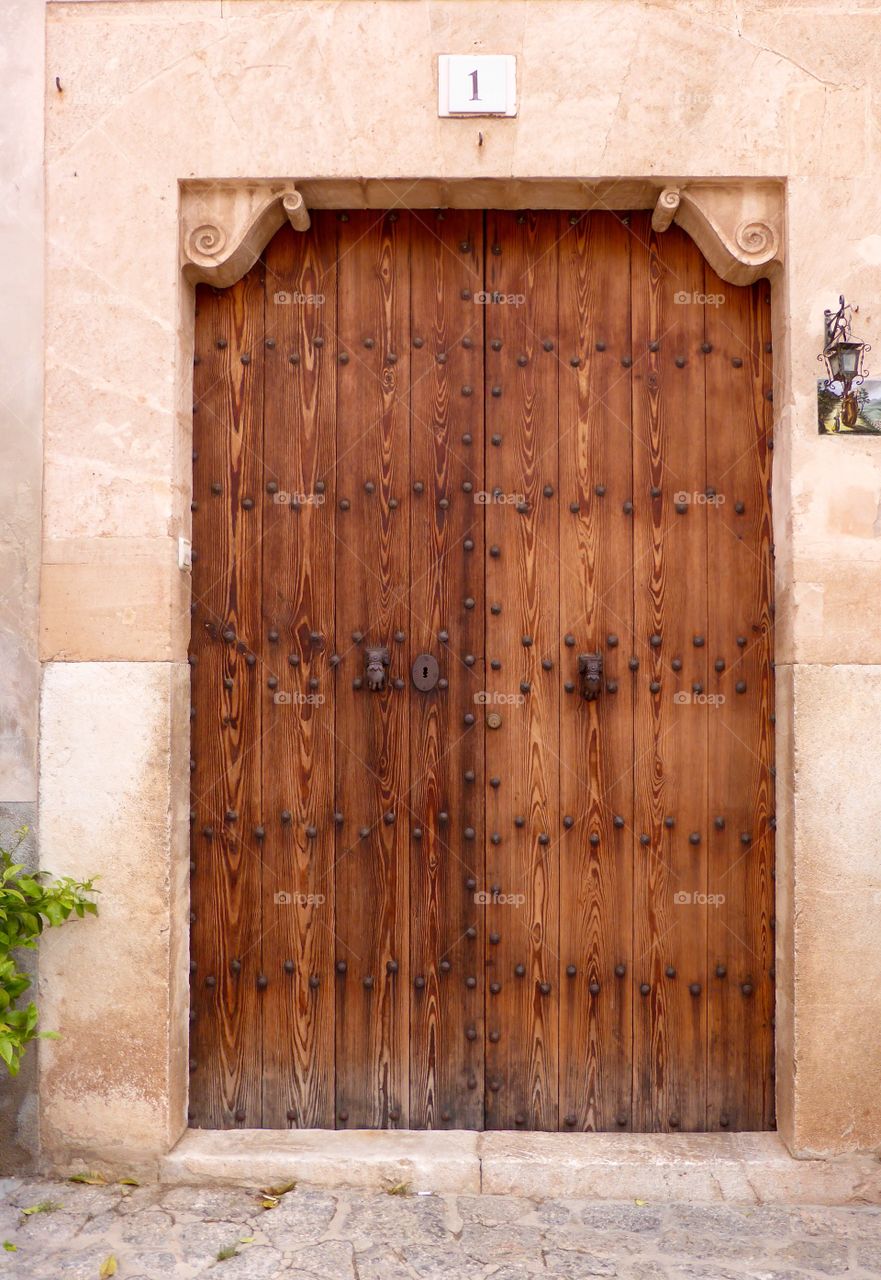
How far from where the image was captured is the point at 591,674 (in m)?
2.90

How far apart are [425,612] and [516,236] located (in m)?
1.11

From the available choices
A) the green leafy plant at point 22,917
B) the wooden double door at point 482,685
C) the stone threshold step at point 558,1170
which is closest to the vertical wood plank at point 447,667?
the wooden double door at point 482,685

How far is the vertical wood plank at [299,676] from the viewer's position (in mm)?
2957

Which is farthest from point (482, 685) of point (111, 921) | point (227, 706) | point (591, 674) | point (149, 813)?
point (111, 921)

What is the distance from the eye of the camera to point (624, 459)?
3.01 m

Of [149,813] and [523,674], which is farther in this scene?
[523,674]

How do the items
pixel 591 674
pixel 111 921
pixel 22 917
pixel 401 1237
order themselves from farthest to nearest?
pixel 591 674 → pixel 111 921 → pixel 22 917 → pixel 401 1237

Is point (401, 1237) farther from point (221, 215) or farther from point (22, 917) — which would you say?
point (221, 215)

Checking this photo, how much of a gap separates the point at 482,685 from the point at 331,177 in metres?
1.42

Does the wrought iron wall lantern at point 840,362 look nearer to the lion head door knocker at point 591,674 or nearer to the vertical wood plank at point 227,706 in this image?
the lion head door knocker at point 591,674

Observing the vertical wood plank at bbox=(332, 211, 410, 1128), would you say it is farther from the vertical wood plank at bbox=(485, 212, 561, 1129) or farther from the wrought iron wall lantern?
the wrought iron wall lantern

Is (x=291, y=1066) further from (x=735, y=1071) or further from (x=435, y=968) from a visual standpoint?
(x=735, y=1071)

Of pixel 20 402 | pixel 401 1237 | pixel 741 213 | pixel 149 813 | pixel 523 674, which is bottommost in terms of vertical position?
pixel 401 1237

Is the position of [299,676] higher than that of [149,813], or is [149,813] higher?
[299,676]
